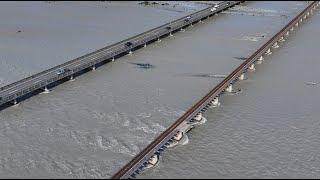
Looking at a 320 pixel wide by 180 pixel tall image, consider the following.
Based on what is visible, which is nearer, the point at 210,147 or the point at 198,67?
the point at 210,147

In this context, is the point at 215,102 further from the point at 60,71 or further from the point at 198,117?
the point at 60,71

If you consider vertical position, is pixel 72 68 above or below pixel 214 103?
above

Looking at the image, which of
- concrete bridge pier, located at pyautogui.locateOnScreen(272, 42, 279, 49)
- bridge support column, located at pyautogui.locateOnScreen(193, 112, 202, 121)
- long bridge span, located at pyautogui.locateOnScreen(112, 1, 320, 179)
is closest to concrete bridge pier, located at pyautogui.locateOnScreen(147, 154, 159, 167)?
long bridge span, located at pyautogui.locateOnScreen(112, 1, 320, 179)

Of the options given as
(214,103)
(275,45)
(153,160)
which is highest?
(275,45)

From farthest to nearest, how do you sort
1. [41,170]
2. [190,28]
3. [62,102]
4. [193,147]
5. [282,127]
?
[190,28] < [62,102] < [282,127] < [193,147] < [41,170]

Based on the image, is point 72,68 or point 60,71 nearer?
point 60,71

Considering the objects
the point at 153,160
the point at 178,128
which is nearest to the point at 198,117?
the point at 178,128

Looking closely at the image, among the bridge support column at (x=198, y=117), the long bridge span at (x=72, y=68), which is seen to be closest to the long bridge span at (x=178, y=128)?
the bridge support column at (x=198, y=117)

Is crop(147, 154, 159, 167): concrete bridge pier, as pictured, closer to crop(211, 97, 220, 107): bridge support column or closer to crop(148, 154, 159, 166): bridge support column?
crop(148, 154, 159, 166): bridge support column

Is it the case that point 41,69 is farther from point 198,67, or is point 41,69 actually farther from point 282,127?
point 282,127

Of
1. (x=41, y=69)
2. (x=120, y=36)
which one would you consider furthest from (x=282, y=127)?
(x=120, y=36)

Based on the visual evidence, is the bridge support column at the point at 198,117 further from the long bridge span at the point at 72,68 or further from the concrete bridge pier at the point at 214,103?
the long bridge span at the point at 72,68
